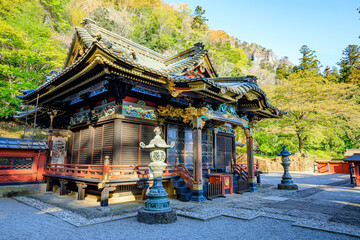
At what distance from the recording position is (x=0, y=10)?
62.0ft

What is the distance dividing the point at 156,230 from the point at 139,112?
5768mm

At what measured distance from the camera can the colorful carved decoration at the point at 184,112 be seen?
9602 mm

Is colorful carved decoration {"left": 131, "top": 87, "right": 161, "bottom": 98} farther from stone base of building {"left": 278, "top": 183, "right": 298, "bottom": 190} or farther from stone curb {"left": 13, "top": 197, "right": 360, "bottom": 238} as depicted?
stone base of building {"left": 278, "top": 183, "right": 298, "bottom": 190}

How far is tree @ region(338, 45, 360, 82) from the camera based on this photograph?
38.2m

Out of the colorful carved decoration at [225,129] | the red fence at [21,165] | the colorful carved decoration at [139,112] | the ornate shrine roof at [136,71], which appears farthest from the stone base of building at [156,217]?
the colorful carved decoration at [225,129]

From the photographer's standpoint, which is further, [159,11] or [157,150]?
[159,11]

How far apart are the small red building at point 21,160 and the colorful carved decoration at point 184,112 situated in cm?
690

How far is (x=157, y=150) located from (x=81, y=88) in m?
6.19

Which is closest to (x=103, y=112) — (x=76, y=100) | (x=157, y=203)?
(x=76, y=100)

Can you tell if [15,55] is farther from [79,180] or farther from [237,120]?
[237,120]

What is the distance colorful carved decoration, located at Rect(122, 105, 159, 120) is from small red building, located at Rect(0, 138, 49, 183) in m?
5.51

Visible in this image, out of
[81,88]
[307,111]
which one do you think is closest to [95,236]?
[81,88]

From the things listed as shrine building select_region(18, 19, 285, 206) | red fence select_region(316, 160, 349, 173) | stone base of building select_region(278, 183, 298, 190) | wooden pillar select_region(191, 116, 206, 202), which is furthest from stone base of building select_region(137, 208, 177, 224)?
red fence select_region(316, 160, 349, 173)

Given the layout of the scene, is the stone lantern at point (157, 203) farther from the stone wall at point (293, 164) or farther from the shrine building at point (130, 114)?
the stone wall at point (293, 164)
